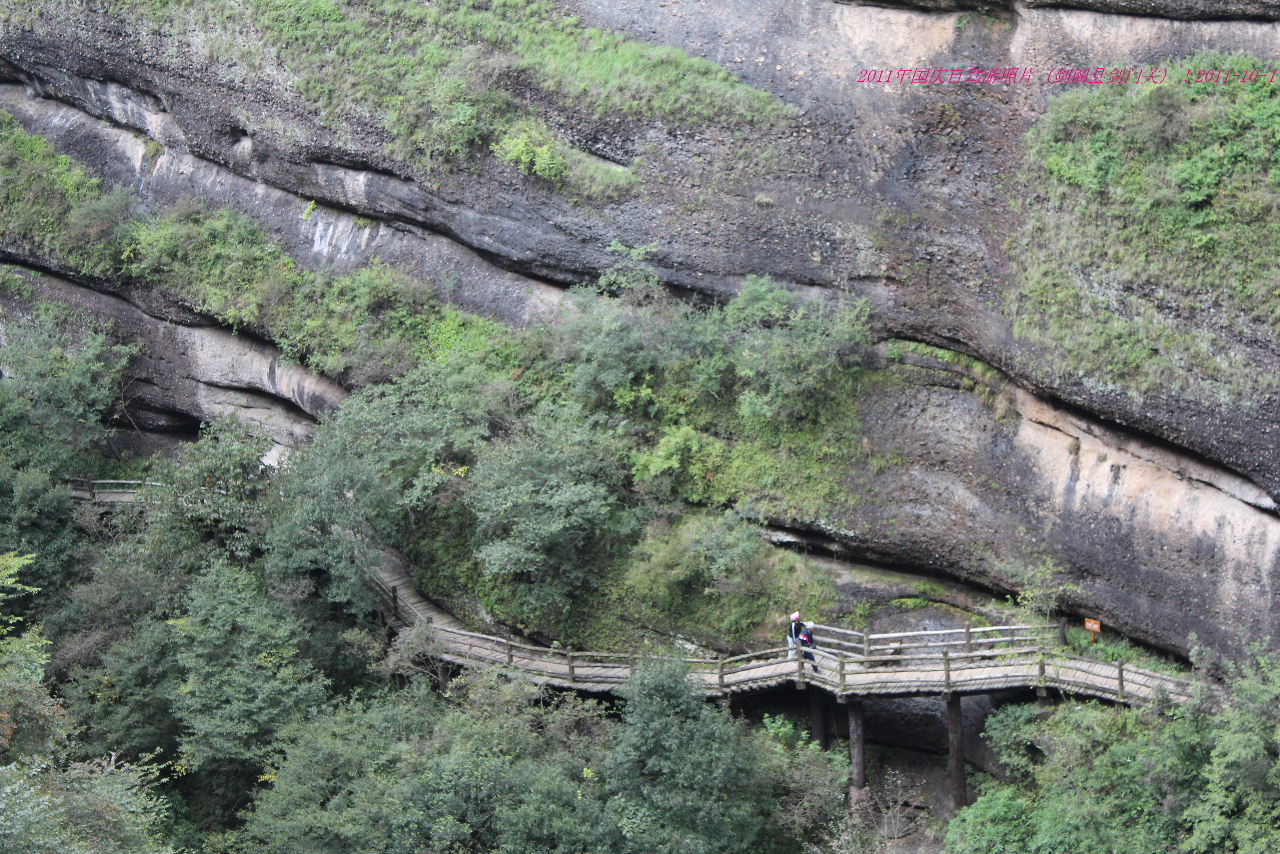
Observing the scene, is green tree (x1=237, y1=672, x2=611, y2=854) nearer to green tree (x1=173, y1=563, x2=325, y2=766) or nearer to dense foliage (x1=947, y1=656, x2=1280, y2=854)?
green tree (x1=173, y1=563, x2=325, y2=766)

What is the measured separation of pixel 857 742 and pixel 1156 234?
359 inches

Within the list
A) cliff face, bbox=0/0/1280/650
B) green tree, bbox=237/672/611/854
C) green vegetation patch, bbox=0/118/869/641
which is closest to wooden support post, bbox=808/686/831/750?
green vegetation patch, bbox=0/118/869/641

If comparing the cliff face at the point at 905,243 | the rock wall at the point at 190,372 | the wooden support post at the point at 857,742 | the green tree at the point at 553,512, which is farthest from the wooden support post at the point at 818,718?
the rock wall at the point at 190,372

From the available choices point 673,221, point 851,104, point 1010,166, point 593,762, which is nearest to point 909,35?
point 851,104

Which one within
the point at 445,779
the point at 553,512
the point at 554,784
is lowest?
the point at 445,779

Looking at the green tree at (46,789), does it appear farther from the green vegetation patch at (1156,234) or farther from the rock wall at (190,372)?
the green vegetation patch at (1156,234)

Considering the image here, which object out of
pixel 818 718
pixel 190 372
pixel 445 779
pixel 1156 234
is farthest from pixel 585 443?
pixel 190 372

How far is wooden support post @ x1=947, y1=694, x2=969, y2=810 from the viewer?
2397 cm

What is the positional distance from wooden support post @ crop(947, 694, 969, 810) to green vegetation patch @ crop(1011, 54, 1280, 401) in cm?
558

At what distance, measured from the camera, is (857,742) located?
2461 cm

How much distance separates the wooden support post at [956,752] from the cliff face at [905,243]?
86.9 inches

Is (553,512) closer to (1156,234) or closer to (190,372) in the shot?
(1156,234)

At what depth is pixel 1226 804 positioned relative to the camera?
20.4 metres

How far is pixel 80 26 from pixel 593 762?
2161 cm
